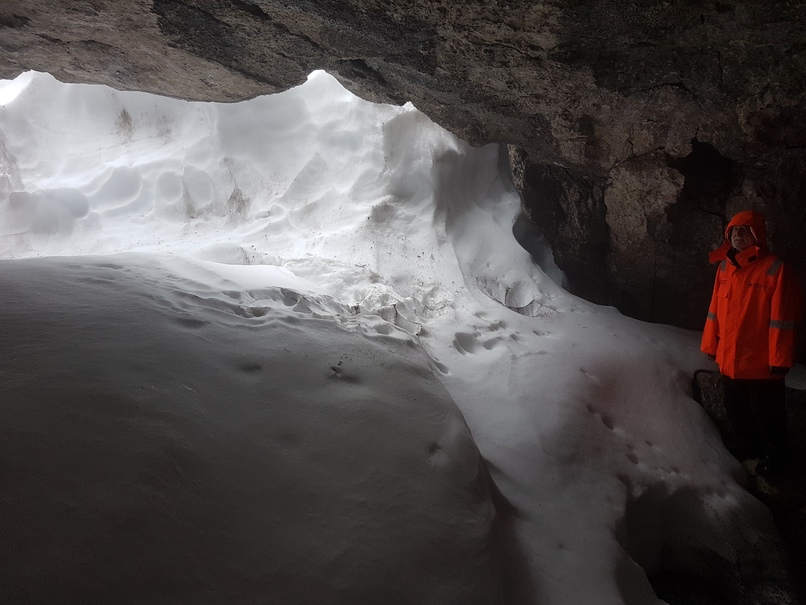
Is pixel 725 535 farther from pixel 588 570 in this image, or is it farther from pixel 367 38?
pixel 367 38

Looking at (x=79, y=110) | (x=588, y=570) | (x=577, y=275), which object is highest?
(x=79, y=110)

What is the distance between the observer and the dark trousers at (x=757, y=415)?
3004 millimetres

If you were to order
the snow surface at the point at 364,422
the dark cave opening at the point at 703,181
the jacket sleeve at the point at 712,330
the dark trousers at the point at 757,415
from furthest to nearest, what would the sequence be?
1. the dark cave opening at the point at 703,181
2. the jacket sleeve at the point at 712,330
3. the dark trousers at the point at 757,415
4. the snow surface at the point at 364,422

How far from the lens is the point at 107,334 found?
2.06 metres

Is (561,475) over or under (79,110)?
under

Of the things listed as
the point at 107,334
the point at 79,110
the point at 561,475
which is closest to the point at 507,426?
the point at 561,475

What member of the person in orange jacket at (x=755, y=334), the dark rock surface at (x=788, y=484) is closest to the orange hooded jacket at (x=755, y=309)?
the person in orange jacket at (x=755, y=334)

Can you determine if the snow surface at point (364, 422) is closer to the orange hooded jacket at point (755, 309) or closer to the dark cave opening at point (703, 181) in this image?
the orange hooded jacket at point (755, 309)

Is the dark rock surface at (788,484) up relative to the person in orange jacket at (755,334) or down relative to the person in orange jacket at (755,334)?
down

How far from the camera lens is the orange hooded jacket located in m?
2.85

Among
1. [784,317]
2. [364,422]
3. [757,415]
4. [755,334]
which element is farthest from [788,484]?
[364,422]

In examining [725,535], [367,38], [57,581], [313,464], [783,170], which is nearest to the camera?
[57,581]

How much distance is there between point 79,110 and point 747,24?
29.2 ft

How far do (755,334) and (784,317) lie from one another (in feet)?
0.62
